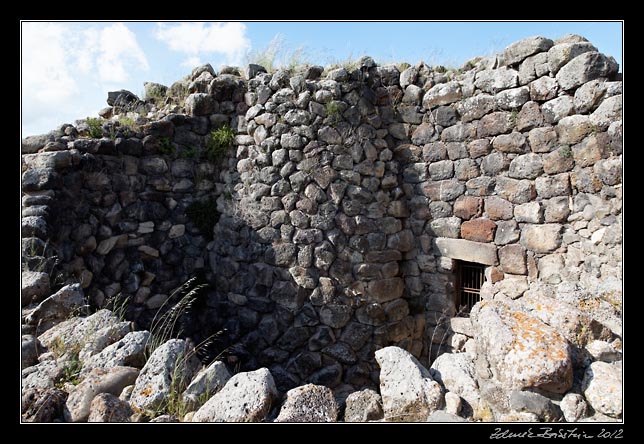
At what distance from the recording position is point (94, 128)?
5035 mm

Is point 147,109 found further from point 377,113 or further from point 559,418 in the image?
point 559,418

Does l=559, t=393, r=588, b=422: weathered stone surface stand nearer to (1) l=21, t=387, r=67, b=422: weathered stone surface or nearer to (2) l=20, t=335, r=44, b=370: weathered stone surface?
(1) l=21, t=387, r=67, b=422: weathered stone surface

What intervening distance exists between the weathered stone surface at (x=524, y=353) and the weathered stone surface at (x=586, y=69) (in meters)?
2.52

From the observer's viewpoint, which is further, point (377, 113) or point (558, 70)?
point (377, 113)

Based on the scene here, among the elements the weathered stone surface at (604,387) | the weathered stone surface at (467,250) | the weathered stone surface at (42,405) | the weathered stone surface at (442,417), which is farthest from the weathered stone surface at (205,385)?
the weathered stone surface at (467,250)

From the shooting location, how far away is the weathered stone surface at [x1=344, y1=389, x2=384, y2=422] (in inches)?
88.7

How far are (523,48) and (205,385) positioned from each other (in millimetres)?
4173

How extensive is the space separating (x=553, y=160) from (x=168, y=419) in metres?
3.87

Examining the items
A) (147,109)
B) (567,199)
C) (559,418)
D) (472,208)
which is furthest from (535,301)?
Answer: (147,109)

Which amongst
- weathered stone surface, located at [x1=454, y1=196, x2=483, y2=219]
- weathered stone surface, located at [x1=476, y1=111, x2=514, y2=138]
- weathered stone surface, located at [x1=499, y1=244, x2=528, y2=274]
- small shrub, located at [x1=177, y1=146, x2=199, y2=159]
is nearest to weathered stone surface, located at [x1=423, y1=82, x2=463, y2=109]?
weathered stone surface, located at [x1=476, y1=111, x2=514, y2=138]

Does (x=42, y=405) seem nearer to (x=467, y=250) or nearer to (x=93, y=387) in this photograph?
(x=93, y=387)

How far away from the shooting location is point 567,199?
405 cm

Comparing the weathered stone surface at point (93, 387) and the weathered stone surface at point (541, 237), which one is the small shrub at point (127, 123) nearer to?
the weathered stone surface at point (93, 387)

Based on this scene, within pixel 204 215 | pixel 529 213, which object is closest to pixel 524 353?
pixel 529 213
